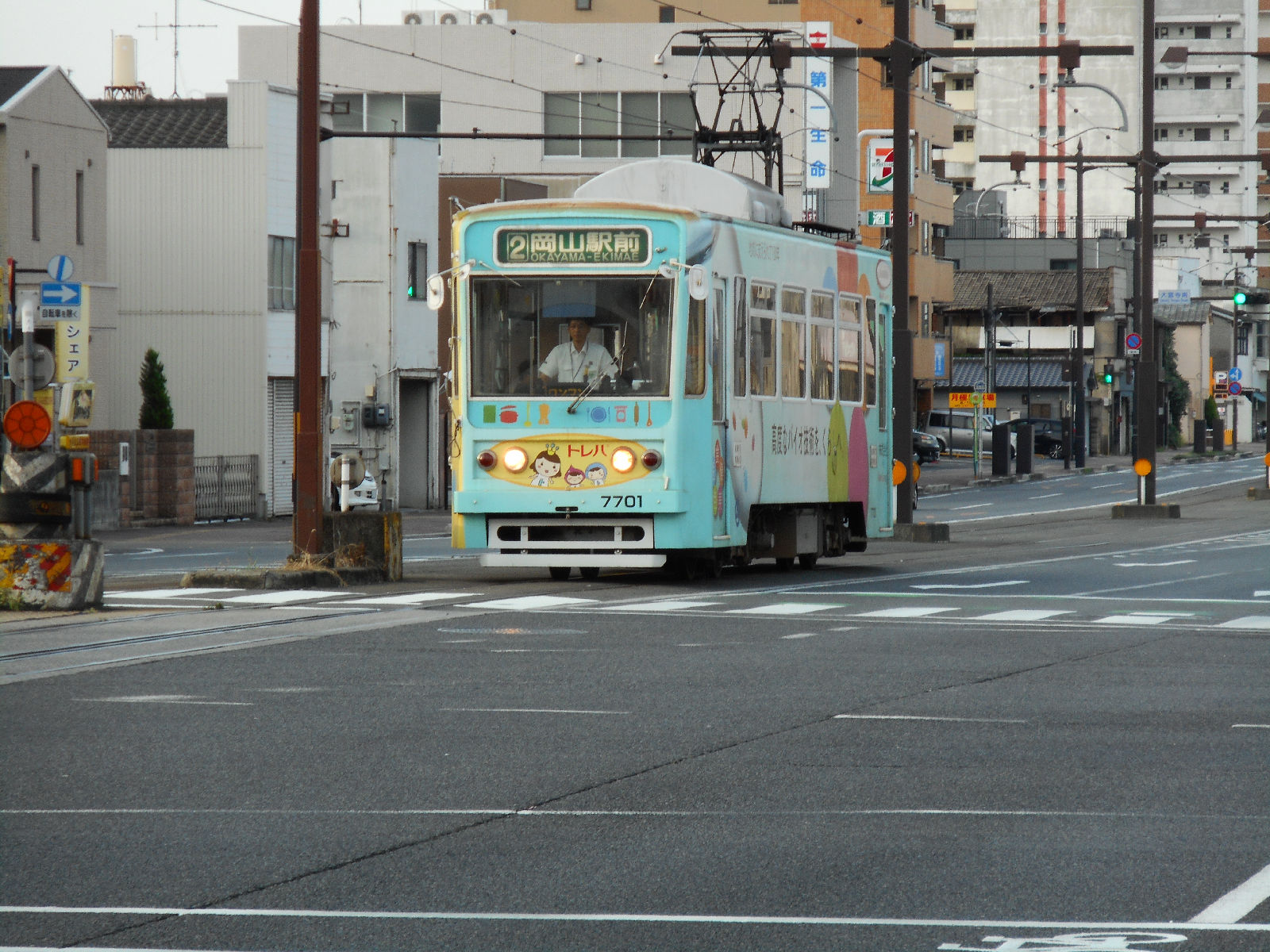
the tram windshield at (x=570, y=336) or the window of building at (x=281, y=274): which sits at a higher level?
Result: the window of building at (x=281, y=274)

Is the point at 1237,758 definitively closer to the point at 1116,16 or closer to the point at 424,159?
the point at 424,159

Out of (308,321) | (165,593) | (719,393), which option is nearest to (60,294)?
(308,321)

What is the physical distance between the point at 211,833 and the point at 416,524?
107ft

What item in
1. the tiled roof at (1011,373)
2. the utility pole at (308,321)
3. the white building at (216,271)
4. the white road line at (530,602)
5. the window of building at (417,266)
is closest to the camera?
the white road line at (530,602)

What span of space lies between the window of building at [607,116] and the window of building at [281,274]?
23.1 metres

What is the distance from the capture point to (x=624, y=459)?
60.1 ft

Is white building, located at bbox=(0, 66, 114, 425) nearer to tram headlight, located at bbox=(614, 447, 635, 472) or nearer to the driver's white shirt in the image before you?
the driver's white shirt

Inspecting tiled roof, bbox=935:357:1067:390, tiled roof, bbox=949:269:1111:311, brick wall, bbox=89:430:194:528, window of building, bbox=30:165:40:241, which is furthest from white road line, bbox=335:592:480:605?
tiled roof, bbox=949:269:1111:311

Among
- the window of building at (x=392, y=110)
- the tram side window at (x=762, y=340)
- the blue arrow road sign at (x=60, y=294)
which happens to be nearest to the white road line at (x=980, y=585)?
the tram side window at (x=762, y=340)

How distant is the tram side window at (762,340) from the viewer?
→ 19.8m

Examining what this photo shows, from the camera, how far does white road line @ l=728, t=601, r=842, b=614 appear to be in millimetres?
→ 16906

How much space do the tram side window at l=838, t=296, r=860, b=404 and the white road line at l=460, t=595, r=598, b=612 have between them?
206 inches

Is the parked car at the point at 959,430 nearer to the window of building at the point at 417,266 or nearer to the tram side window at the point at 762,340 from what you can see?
the window of building at the point at 417,266

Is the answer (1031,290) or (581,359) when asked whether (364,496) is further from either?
(1031,290)
